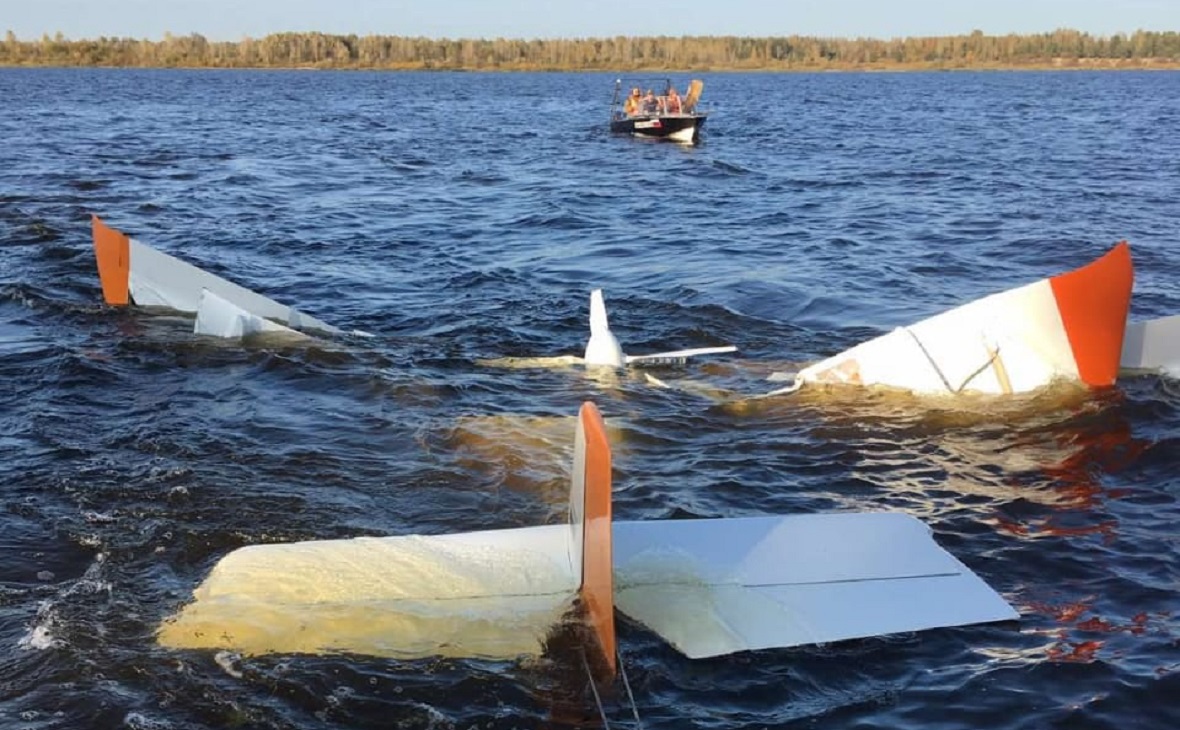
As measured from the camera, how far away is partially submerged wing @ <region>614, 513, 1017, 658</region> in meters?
6.67

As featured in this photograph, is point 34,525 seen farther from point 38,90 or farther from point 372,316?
point 38,90

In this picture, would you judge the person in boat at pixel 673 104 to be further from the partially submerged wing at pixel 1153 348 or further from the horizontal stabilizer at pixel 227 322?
the partially submerged wing at pixel 1153 348

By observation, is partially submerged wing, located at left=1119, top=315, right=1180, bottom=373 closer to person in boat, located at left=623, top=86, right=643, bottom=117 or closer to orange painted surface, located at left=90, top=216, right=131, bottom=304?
orange painted surface, located at left=90, top=216, right=131, bottom=304

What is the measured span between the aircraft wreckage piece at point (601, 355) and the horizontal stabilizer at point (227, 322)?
8.75 feet

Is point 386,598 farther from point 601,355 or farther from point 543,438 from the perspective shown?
point 601,355

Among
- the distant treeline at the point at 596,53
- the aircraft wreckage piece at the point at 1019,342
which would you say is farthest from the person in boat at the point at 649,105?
the distant treeline at the point at 596,53

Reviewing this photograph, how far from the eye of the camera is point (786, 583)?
710 cm

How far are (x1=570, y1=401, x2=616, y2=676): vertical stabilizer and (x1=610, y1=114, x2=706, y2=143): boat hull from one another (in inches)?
1586

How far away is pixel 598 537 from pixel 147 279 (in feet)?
35.3

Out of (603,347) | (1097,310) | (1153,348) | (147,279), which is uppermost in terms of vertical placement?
(1097,310)

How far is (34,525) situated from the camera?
27.1ft

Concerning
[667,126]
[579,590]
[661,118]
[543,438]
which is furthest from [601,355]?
[667,126]

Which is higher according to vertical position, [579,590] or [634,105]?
[634,105]

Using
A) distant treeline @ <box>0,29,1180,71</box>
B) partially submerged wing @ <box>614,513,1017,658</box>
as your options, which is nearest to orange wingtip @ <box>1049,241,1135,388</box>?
partially submerged wing @ <box>614,513,1017,658</box>
